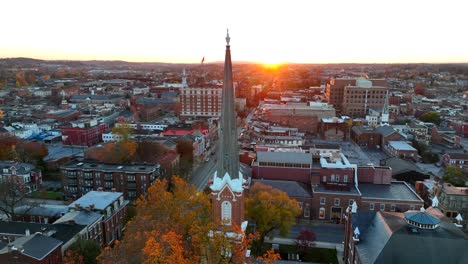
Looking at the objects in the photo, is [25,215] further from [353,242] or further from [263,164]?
[353,242]

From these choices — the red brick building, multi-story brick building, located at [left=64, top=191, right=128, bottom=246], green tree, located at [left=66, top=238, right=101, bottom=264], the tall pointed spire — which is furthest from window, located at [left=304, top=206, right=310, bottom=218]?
the red brick building

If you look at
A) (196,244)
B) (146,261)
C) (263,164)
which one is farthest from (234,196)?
(263,164)

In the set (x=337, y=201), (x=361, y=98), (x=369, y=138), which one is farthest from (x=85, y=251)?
(x=361, y=98)

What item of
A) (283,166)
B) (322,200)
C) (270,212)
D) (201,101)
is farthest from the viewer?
(201,101)

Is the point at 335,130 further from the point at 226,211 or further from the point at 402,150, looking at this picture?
the point at 226,211

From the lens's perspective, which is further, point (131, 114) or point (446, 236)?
point (131, 114)

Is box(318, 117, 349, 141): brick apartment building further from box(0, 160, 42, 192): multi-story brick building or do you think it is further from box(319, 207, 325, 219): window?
box(0, 160, 42, 192): multi-story brick building
